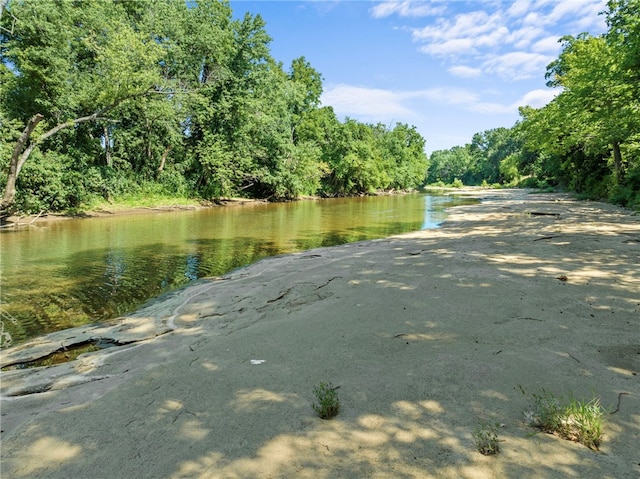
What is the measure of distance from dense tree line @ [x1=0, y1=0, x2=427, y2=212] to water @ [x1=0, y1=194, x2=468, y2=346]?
6037 mm

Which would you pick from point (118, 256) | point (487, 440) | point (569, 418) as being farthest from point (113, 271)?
point (569, 418)

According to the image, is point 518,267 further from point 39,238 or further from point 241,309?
point 39,238

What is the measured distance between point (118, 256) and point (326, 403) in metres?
10.9

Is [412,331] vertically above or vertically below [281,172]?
below

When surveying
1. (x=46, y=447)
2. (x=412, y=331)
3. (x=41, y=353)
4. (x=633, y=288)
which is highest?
(x=633, y=288)

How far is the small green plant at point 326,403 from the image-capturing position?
2678mm

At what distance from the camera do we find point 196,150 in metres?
33.3

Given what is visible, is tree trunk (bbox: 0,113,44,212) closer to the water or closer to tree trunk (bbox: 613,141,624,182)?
the water

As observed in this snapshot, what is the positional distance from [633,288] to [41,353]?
27.3ft

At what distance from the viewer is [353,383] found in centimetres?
313

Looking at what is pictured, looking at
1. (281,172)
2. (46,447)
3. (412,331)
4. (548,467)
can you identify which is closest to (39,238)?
(46,447)

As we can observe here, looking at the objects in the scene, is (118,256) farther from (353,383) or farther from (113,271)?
(353,383)

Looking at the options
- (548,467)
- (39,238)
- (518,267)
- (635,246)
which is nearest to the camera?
(548,467)

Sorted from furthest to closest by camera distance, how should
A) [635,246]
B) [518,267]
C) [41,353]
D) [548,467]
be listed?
1. [635,246]
2. [518,267]
3. [41,353]
4. [548,467]
